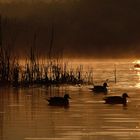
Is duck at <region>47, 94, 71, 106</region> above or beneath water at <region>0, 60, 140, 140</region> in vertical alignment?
above

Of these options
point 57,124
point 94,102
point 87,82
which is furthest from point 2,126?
point 87,82

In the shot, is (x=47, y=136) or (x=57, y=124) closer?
(x=47, y=136)

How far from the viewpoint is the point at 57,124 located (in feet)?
55.4

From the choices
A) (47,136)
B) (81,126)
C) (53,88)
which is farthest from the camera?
(53,88)

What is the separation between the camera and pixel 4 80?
32.4 m

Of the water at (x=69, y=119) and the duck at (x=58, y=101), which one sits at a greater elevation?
the duck at (x=58, y=101)

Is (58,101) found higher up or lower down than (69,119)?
higher up

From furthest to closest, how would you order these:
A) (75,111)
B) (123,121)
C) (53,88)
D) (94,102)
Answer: (53,88) < (94,102) < (75,111) < (123,121)

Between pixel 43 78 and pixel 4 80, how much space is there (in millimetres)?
2799

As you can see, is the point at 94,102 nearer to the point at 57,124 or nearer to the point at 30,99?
the point at 30,99

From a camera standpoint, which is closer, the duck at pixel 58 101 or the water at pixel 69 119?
the water at pixel 69 119

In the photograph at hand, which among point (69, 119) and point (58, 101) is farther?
point (58, 101)

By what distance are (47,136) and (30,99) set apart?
10.9 meters

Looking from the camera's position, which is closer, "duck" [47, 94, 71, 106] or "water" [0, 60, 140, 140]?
"water" [0, 60, 140, 140]
